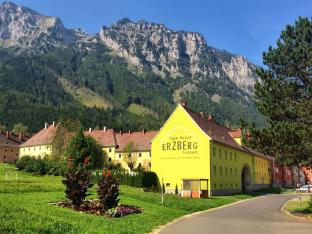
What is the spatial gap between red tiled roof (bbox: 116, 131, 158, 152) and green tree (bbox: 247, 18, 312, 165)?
76.5m

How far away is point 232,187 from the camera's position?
70.3 m

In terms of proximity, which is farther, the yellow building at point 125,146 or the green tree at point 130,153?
the yellow building at point 125,146

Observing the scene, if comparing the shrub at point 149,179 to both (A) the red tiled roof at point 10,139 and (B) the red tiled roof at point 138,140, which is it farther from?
(A) the red tiled roof at point 10,139

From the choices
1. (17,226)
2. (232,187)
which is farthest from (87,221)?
(232,187)

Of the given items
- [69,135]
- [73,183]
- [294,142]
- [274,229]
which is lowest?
[274,229]

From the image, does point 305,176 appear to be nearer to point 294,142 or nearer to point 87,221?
point 294,142

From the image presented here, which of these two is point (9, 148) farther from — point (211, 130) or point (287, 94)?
point (287, 94)

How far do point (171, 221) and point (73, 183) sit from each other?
6646mm

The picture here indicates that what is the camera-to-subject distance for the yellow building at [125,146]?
108 meters

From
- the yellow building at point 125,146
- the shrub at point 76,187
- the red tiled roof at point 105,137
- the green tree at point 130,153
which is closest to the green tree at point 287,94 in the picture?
the shrub at point 76,187

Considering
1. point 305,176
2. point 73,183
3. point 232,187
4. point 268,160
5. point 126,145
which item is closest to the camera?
point 73,183

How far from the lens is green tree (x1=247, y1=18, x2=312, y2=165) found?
101 ft

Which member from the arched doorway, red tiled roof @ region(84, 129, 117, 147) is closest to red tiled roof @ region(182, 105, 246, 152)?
the arched doorway

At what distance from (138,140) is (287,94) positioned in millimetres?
83708
